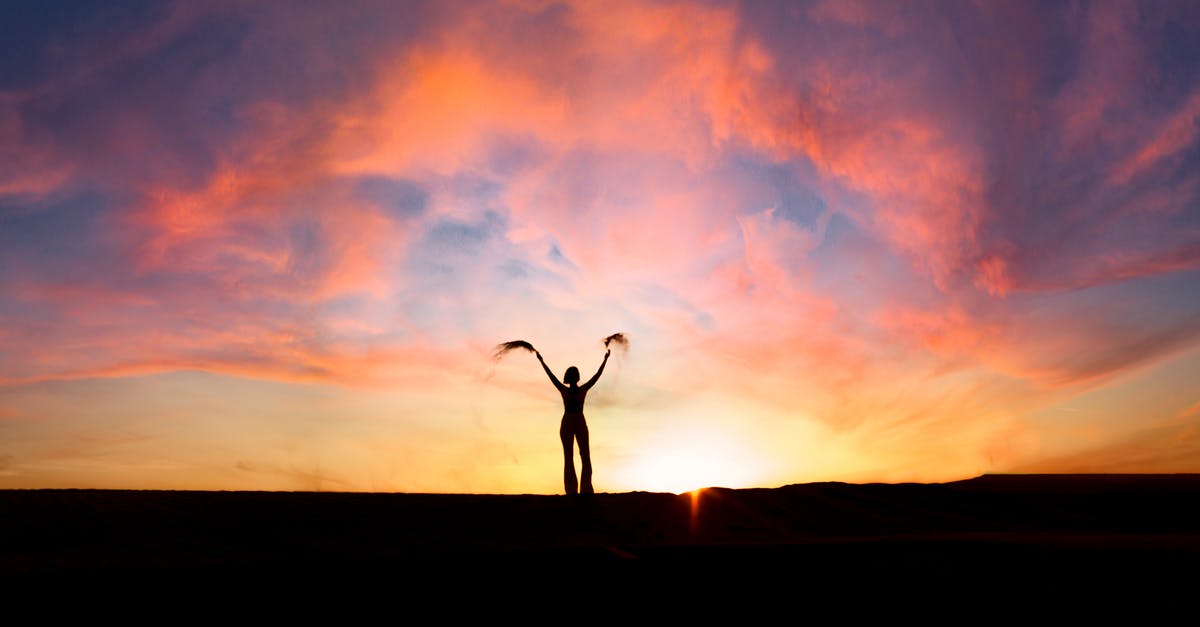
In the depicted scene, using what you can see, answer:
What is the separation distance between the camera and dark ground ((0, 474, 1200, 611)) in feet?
17.1

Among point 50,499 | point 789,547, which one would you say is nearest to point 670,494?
point 789,547

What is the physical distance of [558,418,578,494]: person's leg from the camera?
15344 millimetres

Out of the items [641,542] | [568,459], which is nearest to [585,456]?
[568,459]

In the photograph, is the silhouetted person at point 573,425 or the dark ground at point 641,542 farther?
the silhouetted person at point 573,425

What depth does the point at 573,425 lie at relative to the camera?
1530 cm

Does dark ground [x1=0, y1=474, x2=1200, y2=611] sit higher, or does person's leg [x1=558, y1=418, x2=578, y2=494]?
person's leg [x1=558, y1=418, x2=578, y2=494]

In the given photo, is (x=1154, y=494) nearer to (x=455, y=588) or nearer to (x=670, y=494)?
(x=670, y=494)

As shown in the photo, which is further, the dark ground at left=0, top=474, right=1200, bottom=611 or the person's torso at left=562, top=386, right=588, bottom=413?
the person's torso at left=562, top=386, right=588, bottom=413

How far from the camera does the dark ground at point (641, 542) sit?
206 inches

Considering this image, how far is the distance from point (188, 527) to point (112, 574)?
538cm

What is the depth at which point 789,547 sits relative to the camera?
7070 millimetres

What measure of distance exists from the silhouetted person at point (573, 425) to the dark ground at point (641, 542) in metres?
1.41

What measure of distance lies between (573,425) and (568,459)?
69 cm

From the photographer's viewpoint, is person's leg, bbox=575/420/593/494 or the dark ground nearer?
the dark ground
